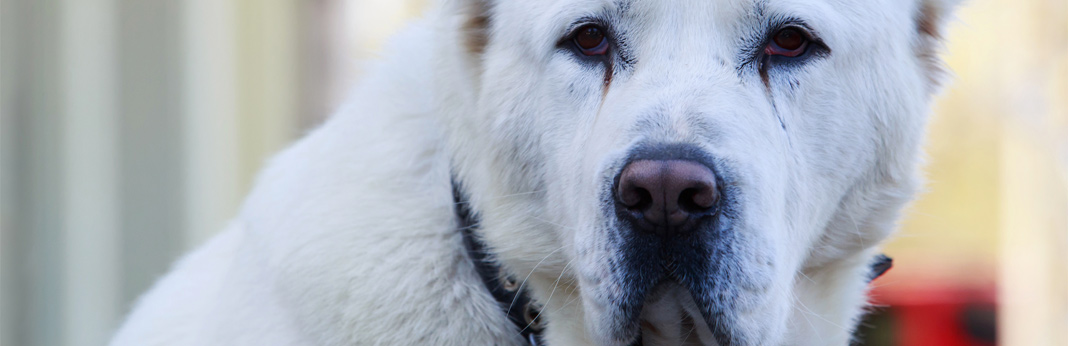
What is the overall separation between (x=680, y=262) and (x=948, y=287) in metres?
6.36

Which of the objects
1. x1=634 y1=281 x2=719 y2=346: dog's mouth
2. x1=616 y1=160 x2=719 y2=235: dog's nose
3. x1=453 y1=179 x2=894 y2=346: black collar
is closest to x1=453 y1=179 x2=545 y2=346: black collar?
x1=453 y1=179 x2=894 y2=346: black collar

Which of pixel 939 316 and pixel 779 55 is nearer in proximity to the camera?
pixel 779 55

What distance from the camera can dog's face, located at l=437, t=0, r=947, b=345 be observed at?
188 cm

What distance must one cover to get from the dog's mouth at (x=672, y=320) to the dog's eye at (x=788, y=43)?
0.60 meters

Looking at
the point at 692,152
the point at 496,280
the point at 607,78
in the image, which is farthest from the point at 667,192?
the point at 496,280

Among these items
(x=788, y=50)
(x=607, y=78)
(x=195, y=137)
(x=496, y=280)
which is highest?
(x=788, y=50)

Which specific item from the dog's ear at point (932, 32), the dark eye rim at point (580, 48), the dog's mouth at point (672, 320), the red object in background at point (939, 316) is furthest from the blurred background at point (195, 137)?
the dog's mouth at point (672, 320)

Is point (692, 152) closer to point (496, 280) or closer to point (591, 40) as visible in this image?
point (591, 40)

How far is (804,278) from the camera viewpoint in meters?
2.41

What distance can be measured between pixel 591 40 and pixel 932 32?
939mm

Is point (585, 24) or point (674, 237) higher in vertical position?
point (585, 24)

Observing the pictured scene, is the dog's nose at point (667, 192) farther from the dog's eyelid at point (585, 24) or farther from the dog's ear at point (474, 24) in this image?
the dog's ear at point (474, 24)

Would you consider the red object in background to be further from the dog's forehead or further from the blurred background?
the dog's forehead

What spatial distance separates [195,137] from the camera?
5719 millimetres
